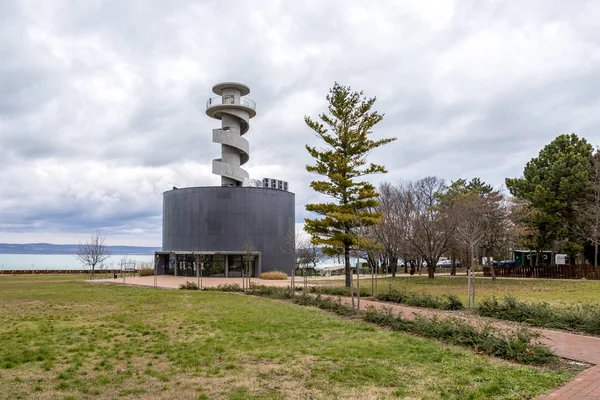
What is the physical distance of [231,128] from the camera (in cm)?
4209

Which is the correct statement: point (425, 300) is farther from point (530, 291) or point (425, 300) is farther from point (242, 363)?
point (530, 291)

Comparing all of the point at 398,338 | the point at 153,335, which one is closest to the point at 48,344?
the point at 153,335

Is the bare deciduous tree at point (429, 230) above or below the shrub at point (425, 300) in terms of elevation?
above

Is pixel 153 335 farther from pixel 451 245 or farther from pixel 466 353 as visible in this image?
pixel 451 245

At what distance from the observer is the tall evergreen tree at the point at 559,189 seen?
35656mm

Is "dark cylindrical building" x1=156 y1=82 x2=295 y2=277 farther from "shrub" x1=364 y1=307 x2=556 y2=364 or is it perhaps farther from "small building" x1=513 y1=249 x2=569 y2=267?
"shrub" x1=364 y1=307 x2=556 y2=364

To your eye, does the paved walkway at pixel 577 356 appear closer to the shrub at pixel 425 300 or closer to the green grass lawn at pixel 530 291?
the shrub at pixel 425 300

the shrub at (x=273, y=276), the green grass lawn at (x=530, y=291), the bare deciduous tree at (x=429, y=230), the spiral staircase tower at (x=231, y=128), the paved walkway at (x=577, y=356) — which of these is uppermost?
the spiral staircase tower at (x=231, y=128)

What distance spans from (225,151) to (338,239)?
19.2 m

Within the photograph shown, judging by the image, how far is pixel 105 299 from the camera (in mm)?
20812

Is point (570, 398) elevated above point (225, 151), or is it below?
below

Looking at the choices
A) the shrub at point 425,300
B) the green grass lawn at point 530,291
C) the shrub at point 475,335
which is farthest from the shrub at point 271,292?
the shrub at point 475,335

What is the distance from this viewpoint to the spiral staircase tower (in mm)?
41075

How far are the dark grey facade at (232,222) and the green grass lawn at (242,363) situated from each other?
26760 mm
